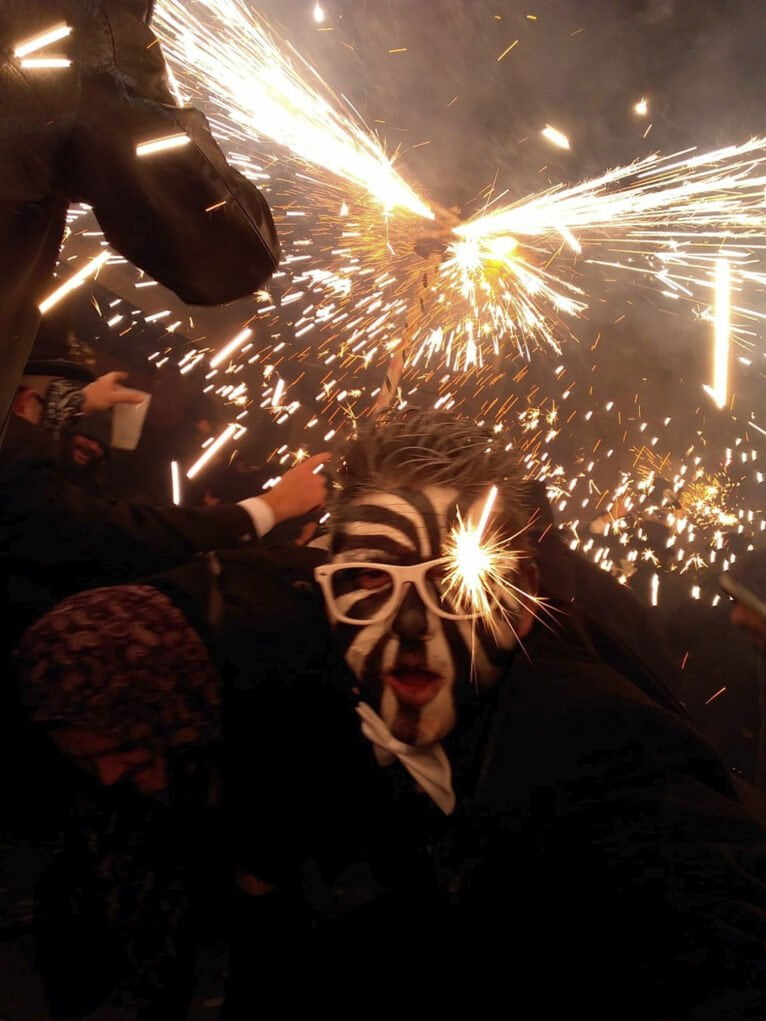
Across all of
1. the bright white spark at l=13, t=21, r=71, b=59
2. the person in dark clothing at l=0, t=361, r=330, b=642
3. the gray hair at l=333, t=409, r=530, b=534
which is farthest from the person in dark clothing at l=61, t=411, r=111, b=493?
the bright white spark at l=13, t=21, r=71, b=59

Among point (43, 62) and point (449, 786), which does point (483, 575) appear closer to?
point (449, 786)

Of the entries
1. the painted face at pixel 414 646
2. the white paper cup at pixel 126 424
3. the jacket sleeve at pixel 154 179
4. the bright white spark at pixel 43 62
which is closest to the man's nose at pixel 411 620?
the painted face at pixel 414 646

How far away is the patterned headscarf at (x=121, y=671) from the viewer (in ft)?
4.67

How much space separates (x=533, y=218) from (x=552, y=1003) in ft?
14.1

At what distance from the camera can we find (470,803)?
1.48 m

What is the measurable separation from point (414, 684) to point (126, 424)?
193cm

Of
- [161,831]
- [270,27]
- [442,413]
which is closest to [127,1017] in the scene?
[161,831]

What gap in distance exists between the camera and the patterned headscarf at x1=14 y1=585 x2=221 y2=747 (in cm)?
142

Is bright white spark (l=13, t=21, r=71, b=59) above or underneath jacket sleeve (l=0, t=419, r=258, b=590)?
above

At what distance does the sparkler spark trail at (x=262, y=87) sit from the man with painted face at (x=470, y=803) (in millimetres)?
2754

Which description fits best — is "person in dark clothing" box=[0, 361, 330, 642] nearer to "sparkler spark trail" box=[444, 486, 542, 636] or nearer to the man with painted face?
the man with painted face

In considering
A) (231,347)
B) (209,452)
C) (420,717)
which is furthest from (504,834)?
(231,347)

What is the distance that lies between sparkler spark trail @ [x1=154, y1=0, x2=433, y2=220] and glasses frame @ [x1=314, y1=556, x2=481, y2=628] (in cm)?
313

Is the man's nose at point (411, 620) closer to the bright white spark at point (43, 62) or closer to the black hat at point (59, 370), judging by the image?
the bright white spark at point (43, 62)
